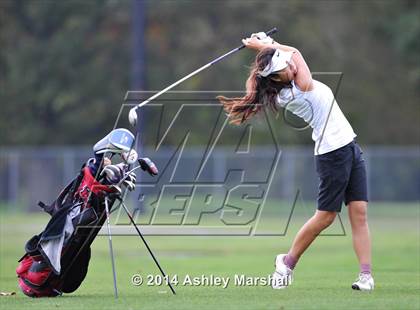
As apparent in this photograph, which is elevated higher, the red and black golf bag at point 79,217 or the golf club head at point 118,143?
the golf club head at point 118,143

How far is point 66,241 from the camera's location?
980 centimetres

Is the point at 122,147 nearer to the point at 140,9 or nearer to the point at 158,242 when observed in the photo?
the point at 158,242

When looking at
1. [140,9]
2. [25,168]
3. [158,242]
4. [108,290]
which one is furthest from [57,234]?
[25,168]

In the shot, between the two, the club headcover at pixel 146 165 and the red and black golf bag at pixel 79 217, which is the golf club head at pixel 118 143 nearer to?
the red and black golf bag at pixel 79 217

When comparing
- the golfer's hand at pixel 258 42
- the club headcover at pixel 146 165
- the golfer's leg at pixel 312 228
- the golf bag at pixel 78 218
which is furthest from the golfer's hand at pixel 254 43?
the golfer's leg at pixel 312 228

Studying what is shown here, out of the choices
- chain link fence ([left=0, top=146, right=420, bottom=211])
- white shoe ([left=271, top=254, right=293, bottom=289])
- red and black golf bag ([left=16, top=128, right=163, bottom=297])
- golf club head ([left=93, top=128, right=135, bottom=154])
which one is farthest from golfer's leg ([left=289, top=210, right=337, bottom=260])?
chain link fence ([left=0, top=146, right=420, bottom=211])

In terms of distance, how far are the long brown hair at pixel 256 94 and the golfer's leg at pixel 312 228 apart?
Answer: 4.06 ft

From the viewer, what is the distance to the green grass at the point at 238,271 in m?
9.12

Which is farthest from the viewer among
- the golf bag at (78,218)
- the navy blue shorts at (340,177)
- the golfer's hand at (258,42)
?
the golfer's hand at (258,42)

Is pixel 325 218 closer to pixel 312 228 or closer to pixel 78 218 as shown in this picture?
pixel 312 228

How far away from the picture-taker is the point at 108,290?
1124 cm

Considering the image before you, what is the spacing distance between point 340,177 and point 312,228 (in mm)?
628

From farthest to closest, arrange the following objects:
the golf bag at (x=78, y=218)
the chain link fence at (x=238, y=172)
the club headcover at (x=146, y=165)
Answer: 1. the chain link fence at (x=238, y=172)
2. the golf bag at (x=78, y=218)
3. the club headcover at (x=146, y=165)

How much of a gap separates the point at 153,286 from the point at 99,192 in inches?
81.1
